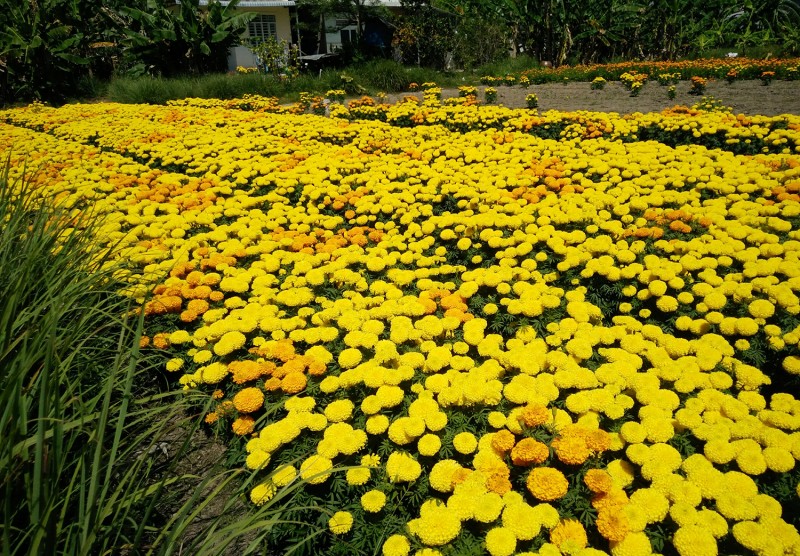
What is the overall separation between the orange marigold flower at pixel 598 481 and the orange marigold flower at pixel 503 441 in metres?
0.38

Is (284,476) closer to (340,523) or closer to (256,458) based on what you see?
(256,458)

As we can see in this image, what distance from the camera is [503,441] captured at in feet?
7.80

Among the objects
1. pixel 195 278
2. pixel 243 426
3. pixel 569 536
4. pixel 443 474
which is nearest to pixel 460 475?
pixel 443 474

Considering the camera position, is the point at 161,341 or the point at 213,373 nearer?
the point at 213,373

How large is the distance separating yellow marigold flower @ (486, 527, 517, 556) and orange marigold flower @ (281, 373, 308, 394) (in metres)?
1.37

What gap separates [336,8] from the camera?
25.5 meters

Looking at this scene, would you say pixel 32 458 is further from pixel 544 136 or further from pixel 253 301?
pixel 544 136

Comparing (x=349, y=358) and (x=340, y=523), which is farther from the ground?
(x=349, y=358)

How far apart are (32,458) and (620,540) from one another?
2.39 m

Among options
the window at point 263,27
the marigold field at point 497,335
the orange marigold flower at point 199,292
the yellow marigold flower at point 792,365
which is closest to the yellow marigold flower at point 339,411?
the marigold field at point 497,335

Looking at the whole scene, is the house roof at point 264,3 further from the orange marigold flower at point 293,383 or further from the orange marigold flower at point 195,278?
the orange marigold flower at point 293,383

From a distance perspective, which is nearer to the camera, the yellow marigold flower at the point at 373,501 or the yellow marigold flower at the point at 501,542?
the yellow marigold flower at the point at 501,542

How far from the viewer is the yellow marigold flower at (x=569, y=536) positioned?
1.93 m

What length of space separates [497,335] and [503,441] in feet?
3.17
